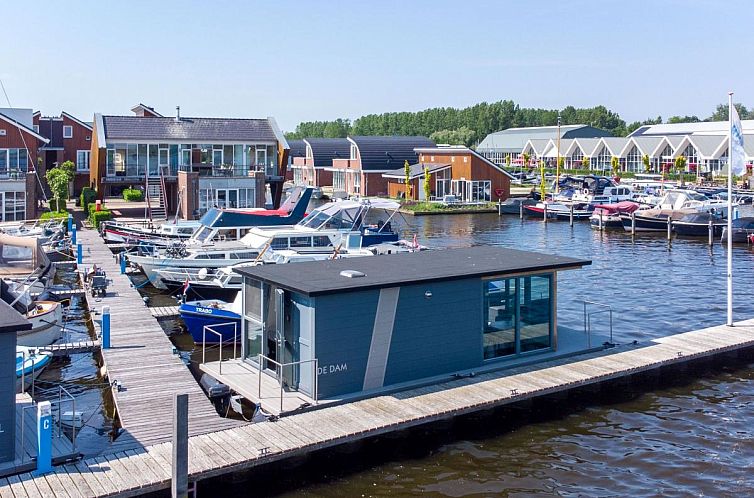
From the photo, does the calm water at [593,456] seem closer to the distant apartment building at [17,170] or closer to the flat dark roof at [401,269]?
the flat dark roof at [401,269]

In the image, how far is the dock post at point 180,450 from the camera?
13.3m

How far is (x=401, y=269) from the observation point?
64.8 ft

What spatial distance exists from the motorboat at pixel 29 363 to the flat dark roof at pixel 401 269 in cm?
571

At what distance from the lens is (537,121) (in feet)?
646

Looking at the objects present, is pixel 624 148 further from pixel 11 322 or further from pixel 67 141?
pixel 11 322

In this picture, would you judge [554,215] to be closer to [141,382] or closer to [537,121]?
[141,382]

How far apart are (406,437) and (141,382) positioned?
20.8 ft

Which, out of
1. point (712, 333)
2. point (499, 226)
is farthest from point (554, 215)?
point (712, 333)

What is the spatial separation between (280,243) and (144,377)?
46.6ft

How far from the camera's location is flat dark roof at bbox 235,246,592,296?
17.6m

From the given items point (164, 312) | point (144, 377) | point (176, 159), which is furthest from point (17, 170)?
point (144, 377)

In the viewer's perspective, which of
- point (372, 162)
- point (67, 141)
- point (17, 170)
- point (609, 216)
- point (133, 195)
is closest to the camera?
point (17, 170)

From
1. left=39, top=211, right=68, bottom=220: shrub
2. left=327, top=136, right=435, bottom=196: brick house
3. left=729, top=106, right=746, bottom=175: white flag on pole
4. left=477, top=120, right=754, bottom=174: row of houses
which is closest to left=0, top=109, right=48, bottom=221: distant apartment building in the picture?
left=39, top=211, right=68, bottom=220: shrub

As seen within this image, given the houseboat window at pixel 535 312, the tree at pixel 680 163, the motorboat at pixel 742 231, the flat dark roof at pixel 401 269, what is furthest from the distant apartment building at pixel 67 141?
the tree at pixel 680 163
